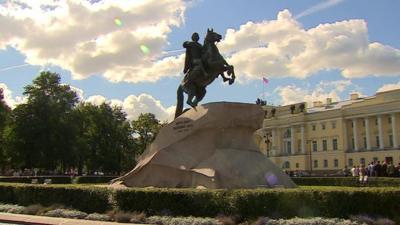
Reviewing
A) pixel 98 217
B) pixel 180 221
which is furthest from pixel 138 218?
pixel 98 217

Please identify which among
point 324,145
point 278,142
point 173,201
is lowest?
point 173,201

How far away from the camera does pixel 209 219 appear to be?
1400cm

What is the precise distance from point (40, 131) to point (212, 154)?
4435cm

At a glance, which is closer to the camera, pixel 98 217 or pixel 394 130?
pixel 98 217

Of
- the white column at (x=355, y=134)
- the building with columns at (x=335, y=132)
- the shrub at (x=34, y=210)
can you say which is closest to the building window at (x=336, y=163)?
the building with columns at (x=335, y=132)

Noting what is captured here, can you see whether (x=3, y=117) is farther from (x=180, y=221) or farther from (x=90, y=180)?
(x=180, y=221)

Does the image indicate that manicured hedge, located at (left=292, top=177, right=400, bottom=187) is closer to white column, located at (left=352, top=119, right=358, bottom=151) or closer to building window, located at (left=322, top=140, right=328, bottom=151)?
white column, located at (left=352, top=119, right=358, bottom=151)

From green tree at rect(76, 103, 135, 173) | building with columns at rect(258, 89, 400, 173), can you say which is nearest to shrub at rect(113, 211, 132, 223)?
green tree at rect(76, 103, 135, 173)

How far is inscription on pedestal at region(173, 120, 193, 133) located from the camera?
20.6 meters

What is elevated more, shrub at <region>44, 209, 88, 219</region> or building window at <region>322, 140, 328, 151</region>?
building window at <region>322, 140, 328, 151</region>

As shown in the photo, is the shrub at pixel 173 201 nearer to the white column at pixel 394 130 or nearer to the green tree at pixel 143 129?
the green tree at pixel 143 129

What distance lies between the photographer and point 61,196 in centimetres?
1816

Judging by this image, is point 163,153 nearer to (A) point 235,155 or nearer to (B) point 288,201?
(A) point 235,155

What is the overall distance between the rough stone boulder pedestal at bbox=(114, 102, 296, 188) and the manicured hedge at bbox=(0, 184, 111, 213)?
3.75 m
